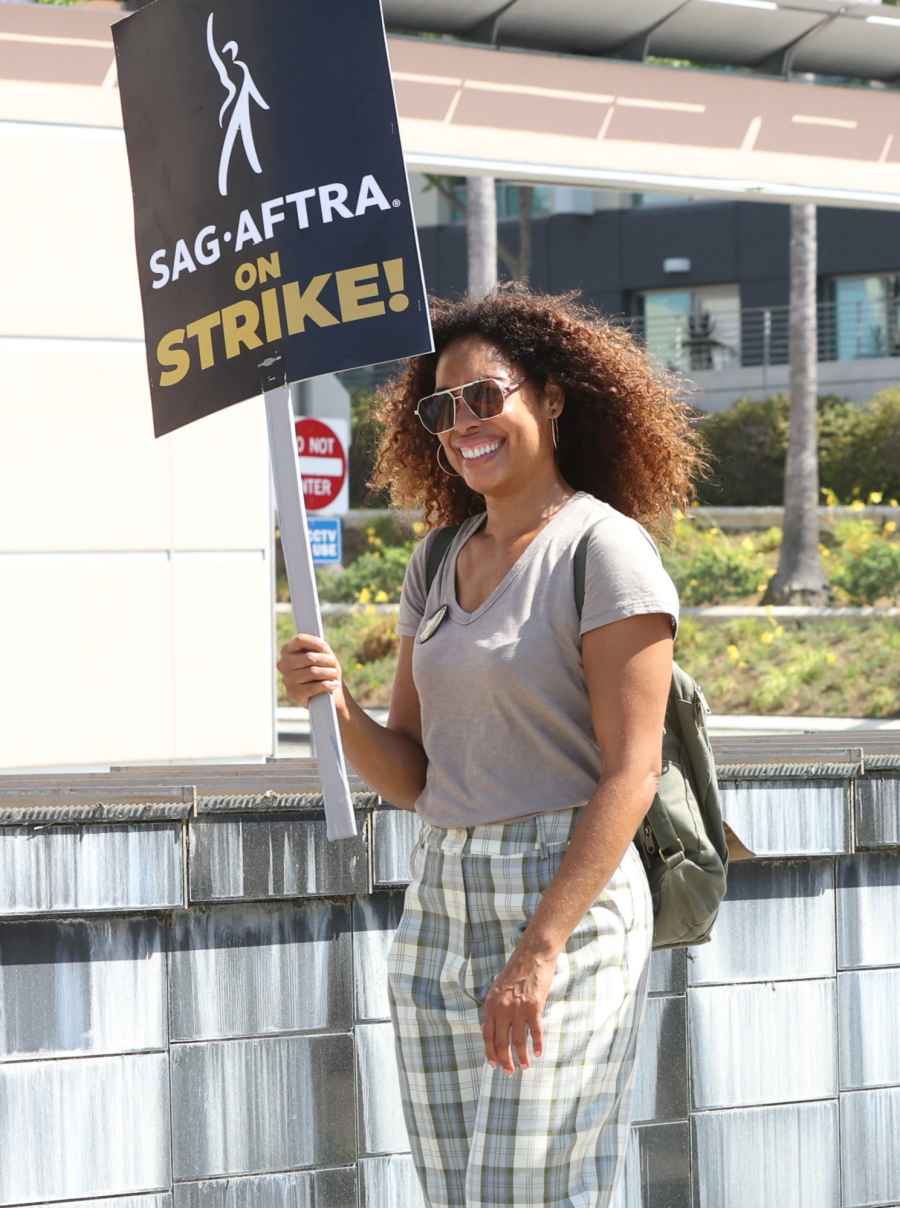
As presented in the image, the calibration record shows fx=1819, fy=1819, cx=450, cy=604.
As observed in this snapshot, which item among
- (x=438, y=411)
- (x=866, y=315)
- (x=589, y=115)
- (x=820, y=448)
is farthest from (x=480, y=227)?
(x=438, y=411)

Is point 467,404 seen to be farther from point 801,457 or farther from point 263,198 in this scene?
point 801,457

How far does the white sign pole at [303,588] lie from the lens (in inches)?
110

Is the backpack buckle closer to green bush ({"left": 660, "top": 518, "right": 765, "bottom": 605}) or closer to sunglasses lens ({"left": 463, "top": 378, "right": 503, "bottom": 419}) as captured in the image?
sunglasses lens ({"left": 463, "top": 378, "right": 503, "bottom": 419})

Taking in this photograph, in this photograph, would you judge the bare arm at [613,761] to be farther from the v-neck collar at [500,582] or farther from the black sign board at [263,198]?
the black sign board at [263,198]

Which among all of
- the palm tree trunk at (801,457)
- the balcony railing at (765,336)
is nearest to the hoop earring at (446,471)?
the palm tree trunk at (801,457)

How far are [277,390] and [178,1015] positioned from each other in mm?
1324

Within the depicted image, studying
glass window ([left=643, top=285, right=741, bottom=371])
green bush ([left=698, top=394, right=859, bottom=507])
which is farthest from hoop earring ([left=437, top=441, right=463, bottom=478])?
glass window ([left=643, top=285, right=741, bottom=371])

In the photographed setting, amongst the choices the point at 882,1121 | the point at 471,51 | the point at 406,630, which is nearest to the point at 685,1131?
the point at 882,1121

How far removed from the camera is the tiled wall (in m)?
3.45

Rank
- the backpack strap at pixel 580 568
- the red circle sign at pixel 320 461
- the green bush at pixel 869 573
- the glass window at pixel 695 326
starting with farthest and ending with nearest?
the glass window at pixel 695 326
the green bush at pixel 869 573
the red circle sign at pixel 320 461
the backpack strap at pixel 580 568

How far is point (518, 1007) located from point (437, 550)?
81 centimetres

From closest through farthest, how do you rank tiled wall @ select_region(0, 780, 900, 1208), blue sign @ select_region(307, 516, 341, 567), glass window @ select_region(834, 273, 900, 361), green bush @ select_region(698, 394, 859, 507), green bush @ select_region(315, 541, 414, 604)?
tiled wall @ select_region(0, 780, 900, 1208), blue sign @ select_region(307, 516, 341, 567), green bush @ select_region(315, 541, 414, 604), green bush @ select_region(698, 394, 859, 507), glass window @ select_region(834, 273, 900, 361)

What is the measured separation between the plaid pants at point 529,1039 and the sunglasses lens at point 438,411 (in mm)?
633

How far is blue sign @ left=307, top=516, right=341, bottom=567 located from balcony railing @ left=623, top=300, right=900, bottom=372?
63.4 feet
